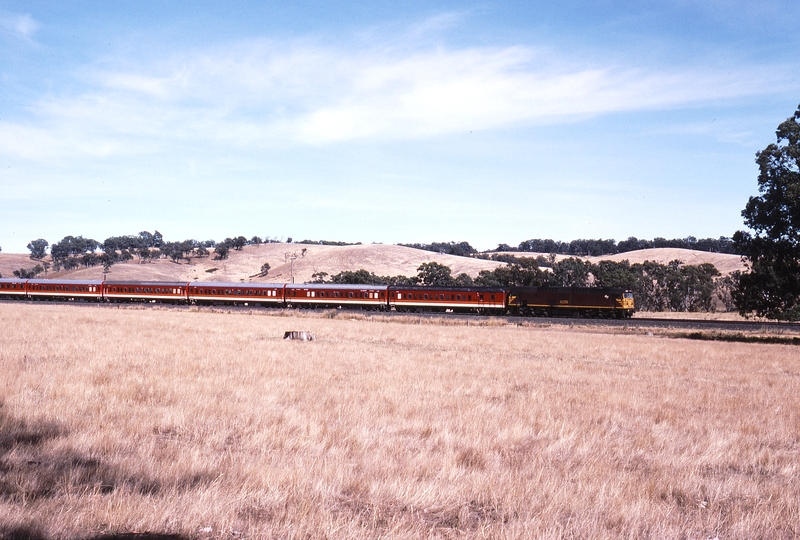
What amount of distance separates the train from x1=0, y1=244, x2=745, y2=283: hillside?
68729 millimetres

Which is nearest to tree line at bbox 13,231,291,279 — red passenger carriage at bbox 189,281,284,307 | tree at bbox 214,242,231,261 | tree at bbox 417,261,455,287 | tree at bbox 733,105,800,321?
tree at bbox 214,242,231,261

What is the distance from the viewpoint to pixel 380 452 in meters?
8.18

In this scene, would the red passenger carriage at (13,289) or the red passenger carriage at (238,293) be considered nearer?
the red passenger carriage at (238,293)

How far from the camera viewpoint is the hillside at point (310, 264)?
14850 centimetres

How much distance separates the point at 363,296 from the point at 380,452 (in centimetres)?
5228

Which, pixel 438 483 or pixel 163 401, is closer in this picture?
pixel 438 483

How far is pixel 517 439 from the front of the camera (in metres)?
9.40

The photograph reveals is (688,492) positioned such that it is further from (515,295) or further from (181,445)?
(515,295)

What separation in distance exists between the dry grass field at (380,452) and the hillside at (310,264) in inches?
4929

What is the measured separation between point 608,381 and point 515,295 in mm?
40415

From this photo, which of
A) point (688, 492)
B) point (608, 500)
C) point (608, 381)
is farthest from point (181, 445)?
point (608, 381)

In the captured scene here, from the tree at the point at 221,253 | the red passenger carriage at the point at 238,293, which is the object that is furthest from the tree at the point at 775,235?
the tree at the point at 221,253

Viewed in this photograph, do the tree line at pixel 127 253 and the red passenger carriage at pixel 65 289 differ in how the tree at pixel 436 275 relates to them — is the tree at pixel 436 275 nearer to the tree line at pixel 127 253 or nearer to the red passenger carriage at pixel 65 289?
the red passenger carriage at pixel 65 289

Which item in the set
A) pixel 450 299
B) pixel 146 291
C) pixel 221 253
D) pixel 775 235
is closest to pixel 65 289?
pixel 146 291
